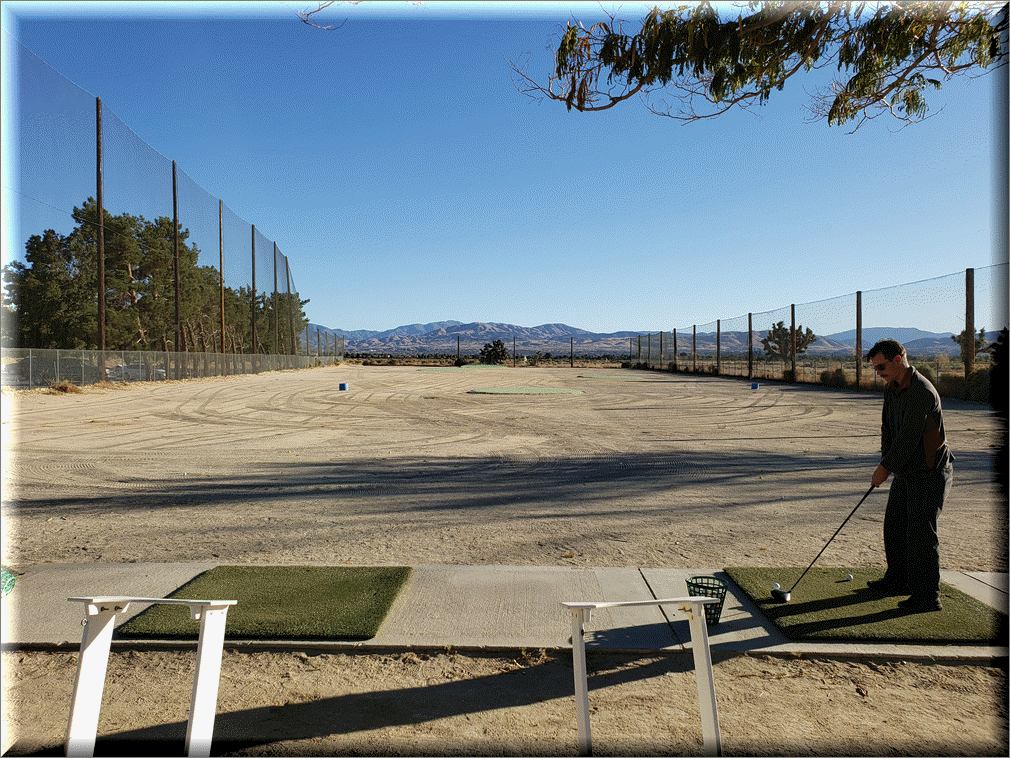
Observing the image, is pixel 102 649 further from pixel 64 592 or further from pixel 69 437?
pixel 69 437

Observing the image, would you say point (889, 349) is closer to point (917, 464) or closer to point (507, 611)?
point (917, 464)

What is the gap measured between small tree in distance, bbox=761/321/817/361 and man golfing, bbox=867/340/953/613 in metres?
25.2

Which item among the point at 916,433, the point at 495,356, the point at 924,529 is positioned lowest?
the point at 924,529

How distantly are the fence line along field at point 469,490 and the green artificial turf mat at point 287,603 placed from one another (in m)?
0.43

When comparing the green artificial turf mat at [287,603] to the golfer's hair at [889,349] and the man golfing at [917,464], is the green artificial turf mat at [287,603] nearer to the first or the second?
the man golfing at [917,464]

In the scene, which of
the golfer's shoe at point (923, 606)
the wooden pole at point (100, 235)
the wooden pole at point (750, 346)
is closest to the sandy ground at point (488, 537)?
the golfer's shoe at point (923, 606)

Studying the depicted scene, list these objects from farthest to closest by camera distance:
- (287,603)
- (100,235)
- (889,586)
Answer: (100,235), (889,586), (287,603)

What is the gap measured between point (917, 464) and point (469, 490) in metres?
4.82

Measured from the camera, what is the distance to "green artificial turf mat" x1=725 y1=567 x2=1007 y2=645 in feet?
12.2

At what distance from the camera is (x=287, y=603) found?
4.16m

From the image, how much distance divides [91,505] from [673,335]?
41670 mm

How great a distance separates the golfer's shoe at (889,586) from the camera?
4.29 metres

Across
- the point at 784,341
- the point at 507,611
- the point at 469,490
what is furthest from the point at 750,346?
the point at 507,611

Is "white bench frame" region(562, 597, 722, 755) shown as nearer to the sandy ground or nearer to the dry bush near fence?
the sandy ground
